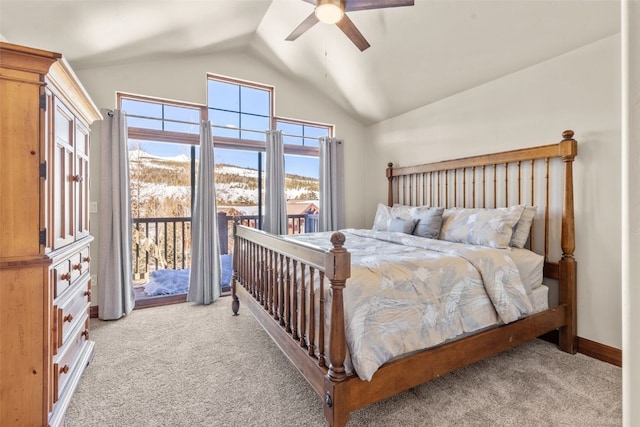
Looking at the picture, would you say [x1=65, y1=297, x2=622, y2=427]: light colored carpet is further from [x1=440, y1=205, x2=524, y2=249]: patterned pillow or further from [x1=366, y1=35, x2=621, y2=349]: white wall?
[x1=440, y1=205, x2=524, y2=249]: patterned pillow

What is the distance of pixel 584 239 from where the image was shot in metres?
2.35

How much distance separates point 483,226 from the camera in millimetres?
2521

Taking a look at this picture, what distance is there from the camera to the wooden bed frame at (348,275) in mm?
1406

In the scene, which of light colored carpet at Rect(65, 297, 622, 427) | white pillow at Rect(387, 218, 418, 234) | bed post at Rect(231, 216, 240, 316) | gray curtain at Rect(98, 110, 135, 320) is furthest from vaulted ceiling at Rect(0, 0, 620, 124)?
light colored carpet at Rect(65, 297, 622, 427)

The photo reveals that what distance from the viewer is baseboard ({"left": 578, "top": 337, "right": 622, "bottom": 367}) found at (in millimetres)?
2174

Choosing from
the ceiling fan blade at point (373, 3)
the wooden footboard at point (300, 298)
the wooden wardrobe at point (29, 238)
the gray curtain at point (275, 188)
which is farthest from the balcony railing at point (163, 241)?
the ceiling fan blade at point (373, 3)

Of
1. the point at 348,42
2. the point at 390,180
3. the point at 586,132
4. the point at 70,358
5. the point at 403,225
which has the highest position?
the point at 348,42

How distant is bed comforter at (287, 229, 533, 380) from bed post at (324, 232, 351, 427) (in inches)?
3.0

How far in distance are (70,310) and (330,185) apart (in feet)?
10.3

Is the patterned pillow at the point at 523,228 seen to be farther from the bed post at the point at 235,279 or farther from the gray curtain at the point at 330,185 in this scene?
the bed post at the point at 235,279

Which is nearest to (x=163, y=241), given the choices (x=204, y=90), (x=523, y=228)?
(x=204, y=90)

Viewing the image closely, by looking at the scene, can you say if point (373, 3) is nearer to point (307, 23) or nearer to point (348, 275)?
point (307, 23)

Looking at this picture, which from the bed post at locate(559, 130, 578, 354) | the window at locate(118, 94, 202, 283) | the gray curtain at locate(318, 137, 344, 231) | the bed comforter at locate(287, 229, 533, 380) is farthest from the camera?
the gray curtain at locate(318, 137, 344, 231)

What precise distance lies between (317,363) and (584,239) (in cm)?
225
